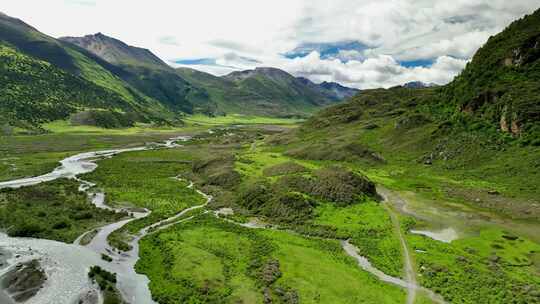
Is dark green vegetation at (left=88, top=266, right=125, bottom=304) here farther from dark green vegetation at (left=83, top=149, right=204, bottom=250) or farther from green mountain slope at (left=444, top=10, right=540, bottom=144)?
green mountain slope at (left=444, top=10, right=540, bottom=144)

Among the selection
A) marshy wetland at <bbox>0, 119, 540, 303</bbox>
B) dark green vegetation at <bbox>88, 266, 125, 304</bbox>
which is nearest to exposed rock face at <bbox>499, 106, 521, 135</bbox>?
marshy wetland at <bbox>0, 119, 540, 303</bbox>

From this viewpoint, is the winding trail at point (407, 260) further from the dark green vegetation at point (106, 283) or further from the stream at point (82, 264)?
the dark green vegetation at point (106, 283)

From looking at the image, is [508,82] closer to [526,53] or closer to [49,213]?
[526,53]

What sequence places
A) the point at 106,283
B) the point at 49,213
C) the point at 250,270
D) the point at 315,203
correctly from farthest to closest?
the point at 315,203, the point at 49,213, the point at 250,270, the point at 106,283

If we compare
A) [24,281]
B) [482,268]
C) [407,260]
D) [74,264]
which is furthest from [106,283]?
[482,268]

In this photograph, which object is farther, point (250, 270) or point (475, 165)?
point (475, 165)
